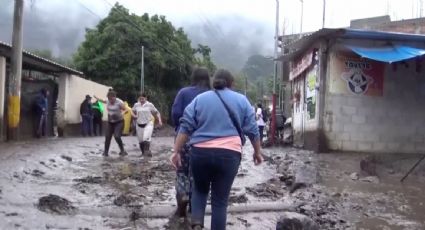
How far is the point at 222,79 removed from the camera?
512cm

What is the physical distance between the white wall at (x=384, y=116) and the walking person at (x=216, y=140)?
8753 mm

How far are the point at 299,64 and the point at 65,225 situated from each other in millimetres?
13588

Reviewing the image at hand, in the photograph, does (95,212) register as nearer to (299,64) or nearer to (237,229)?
(237,229)

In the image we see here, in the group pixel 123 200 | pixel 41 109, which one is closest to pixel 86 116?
pixel 41 109

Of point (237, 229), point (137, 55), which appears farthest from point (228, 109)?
point (137, 55)

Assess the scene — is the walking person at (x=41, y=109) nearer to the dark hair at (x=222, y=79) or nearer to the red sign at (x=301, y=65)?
the red sign at (x=301, y=65)

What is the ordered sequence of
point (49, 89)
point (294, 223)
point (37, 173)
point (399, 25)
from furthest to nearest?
point (399, 25) → point (49, 89) → point (37, 173) → point (294, 223)

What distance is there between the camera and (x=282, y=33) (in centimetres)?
4631

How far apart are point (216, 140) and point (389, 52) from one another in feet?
28.8

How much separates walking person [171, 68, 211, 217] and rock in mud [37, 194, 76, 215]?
136 centimetres

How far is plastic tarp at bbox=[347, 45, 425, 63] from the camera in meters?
11.5

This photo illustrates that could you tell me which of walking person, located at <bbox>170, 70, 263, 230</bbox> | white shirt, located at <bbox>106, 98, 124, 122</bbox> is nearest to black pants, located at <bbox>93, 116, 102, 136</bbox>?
white shirt, located at <bbox>106, 98, 124, 122</bbox>

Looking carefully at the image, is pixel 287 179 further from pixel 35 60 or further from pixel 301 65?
pixel 35 60

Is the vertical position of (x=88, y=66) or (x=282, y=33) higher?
(x=282, y=33)
